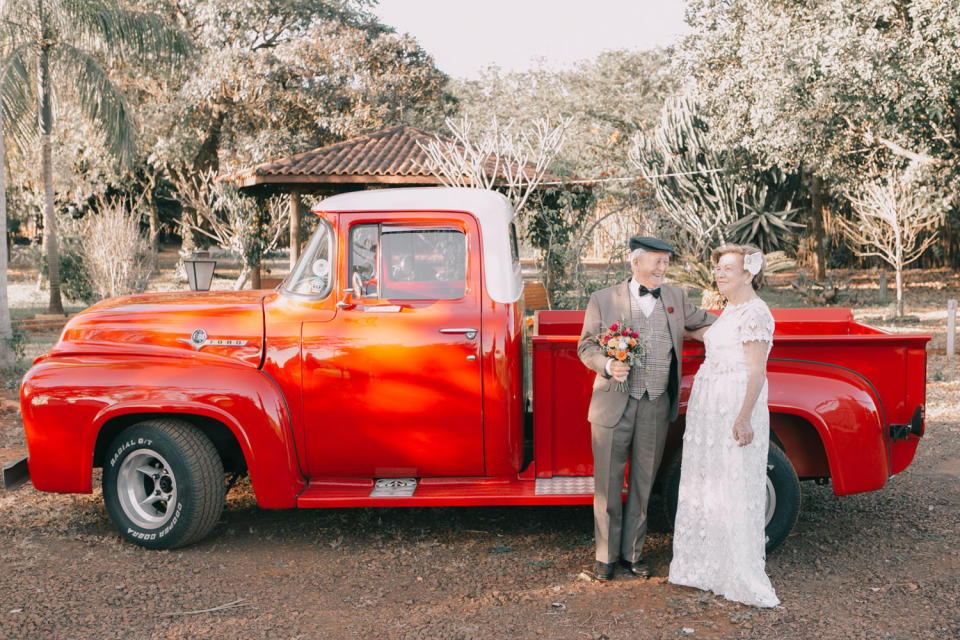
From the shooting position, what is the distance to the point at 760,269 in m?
4.14

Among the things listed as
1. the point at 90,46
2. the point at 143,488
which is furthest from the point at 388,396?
the point at 90,46

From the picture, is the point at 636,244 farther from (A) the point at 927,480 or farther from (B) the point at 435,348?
(A) the point at 927,480

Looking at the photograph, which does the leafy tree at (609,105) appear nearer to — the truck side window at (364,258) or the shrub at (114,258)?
the shrub at (114,258)

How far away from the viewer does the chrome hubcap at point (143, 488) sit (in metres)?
4.61

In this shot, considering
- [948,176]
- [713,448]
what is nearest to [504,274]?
[713,448]

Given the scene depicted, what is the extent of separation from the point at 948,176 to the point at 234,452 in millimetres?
14516

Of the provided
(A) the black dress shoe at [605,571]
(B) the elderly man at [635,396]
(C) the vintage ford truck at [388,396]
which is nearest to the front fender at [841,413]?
(C) the vintage ford truck at [388,396]

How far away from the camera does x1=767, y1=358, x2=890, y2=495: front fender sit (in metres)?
4.35

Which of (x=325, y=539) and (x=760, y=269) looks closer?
(x=760, y=269)

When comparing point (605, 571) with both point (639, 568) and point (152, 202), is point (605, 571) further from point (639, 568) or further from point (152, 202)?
point (152, 202)

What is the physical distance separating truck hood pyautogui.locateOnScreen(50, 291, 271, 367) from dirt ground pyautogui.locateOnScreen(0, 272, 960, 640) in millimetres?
1155

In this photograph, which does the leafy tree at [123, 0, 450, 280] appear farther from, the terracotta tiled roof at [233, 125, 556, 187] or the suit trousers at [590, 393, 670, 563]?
the suit trousers at [590, 393, 670, 563]

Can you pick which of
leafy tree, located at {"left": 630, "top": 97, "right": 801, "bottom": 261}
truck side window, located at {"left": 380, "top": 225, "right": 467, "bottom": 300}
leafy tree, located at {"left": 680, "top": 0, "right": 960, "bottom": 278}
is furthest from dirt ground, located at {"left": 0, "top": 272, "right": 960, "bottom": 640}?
leafy tree, located at {"left": 630, "top": 97, "right": 801, "bottom": 261}

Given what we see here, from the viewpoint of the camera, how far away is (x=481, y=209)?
4.61 meters
